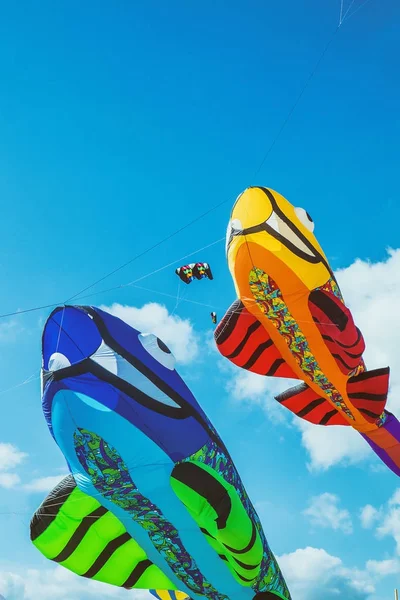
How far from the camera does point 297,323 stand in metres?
7.03

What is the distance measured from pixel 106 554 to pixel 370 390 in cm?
337

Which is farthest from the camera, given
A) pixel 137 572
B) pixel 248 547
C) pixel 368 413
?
pixel 368 413

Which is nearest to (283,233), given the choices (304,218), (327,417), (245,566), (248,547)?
(304,218)

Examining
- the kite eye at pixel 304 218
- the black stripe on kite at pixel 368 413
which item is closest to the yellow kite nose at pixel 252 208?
the kite eye at pixel 304 218

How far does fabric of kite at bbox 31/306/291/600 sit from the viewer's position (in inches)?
196

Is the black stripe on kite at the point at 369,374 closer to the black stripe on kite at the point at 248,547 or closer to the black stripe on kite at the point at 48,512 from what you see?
the black stripe on kite at the point at 248,547

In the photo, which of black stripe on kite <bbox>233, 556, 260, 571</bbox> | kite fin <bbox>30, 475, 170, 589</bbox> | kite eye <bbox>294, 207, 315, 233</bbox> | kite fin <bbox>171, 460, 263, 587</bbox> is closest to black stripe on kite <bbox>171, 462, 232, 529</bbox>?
kite fin <bbox>171, 460, 263, 587</bbox>

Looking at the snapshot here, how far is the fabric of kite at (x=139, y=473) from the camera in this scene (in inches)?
196

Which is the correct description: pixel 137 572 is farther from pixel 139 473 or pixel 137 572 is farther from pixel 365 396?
pixel 365 396

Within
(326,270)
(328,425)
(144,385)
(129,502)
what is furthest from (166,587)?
(326,270)

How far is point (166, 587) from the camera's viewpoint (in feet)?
20.4

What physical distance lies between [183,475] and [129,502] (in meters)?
0.55

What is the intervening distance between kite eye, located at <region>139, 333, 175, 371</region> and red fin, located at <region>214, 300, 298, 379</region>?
2.12m

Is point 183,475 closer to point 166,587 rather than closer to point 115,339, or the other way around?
point 115,339
